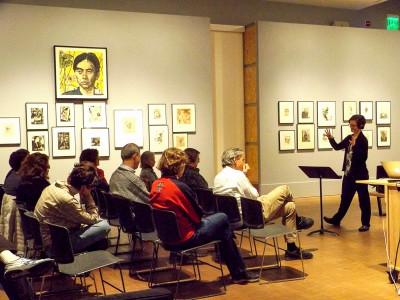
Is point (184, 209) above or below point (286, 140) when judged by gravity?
below

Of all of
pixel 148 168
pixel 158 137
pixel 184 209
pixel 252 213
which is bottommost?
pixel 252 213

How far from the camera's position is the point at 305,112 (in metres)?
12.4

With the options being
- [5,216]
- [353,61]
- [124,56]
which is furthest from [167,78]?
[5,216]

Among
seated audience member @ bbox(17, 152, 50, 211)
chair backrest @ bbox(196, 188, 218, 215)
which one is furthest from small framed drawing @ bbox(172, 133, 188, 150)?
seated audience member @ bbox(17, 152, 50, 211)

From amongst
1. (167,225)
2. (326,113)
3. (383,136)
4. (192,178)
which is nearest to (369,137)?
(383,136)

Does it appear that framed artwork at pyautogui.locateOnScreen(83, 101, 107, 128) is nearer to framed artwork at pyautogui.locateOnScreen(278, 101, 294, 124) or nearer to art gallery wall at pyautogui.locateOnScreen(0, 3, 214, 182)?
art gallery wall at pyautogui.locateOnScreen(0, 3, 214, 182)

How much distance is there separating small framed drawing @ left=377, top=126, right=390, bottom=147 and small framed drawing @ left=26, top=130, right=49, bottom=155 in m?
7.79

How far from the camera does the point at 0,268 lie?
2846 millimetres

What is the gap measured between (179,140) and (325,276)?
226 inches

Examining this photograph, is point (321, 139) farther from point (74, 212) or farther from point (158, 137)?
point (74, 212)

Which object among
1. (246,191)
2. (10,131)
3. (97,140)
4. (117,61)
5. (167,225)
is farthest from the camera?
→ (117,61)

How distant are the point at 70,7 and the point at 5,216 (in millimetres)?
5750

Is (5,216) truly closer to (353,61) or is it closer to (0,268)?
(0,268)

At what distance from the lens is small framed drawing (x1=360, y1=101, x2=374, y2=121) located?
12969 millimetres
